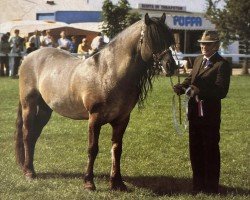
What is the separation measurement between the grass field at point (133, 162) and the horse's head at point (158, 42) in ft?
2.78

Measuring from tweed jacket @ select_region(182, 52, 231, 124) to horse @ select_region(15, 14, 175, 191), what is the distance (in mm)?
577

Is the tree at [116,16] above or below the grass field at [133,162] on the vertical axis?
above

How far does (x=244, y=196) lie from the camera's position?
21.7 ft

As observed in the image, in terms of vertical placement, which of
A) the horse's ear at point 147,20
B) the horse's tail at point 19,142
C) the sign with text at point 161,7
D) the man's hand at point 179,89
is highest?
A: the sign with text at point 161,7

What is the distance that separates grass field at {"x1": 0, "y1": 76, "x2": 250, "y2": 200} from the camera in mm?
6836

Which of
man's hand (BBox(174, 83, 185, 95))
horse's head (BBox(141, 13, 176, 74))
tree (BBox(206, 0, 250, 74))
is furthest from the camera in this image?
tree (BBox(206, 0, 250, 74))

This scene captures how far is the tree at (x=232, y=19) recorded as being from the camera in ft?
106

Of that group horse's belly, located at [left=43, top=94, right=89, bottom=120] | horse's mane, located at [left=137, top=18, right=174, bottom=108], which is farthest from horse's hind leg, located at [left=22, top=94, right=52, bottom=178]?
horse's mane, located at [left=137, top=18, right=174, bottom=108]

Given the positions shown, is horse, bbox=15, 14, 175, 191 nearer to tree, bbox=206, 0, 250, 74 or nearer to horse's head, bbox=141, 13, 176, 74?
horse's head, bbox=141, 13, 176, 74

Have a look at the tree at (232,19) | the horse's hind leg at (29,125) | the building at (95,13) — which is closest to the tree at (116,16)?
the building at (95,13)

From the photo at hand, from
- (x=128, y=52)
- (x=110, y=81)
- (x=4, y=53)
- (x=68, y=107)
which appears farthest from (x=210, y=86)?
(x=4, y=53)

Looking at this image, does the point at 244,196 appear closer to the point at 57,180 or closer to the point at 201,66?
the point at 201,66

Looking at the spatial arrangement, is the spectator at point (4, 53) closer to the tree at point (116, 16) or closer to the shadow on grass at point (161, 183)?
the tree at point (116, 16)

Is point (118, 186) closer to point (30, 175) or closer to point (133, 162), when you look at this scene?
point (30, 175)
